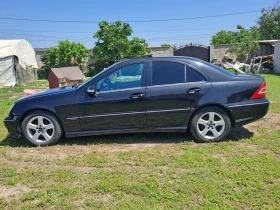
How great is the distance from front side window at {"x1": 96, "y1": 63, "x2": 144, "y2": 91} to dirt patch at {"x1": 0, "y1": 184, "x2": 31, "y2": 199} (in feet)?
6.01

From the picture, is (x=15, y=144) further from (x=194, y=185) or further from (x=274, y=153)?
(x=274, y=153)

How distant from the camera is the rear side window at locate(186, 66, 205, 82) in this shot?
13.5ft

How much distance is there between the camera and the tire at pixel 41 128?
417 cm

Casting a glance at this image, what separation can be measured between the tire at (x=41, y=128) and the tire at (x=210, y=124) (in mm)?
2283

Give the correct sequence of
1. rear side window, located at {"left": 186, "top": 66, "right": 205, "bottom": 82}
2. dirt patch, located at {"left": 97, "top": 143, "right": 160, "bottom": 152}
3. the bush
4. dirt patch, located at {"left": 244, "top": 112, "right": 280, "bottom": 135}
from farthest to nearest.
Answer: the bush < dirt patch, located at {"left": 244, "top": 112, "right": 280, "bottom": 135} < rear side window, located at {"left": 186, "top": 66, "right": 205, "bottom": 82} < dirt patch, located at {"left": 97, "top": 143, "right": 160, "bottom": 152}

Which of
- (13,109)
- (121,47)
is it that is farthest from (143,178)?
(121,47)

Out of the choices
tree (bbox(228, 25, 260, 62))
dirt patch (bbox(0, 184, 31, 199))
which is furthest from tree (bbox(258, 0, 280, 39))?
dirt patch (bbox(0, 184, 31, 199))

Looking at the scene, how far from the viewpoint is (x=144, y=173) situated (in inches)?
125

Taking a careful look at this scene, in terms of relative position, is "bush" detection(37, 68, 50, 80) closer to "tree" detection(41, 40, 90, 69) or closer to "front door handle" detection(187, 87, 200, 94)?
"tree" detection(41, 40, 90, 69)

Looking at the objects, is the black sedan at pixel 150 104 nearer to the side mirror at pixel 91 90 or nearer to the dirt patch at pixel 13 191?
the side mirror at pixel 91 90

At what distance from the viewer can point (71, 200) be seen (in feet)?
8.77

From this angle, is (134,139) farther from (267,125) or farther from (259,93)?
(267,125)

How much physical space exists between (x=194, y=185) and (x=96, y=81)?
90.3 inches

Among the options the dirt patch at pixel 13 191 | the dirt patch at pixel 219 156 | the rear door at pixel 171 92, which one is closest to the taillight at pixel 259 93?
the rear door at pixel 171 92
